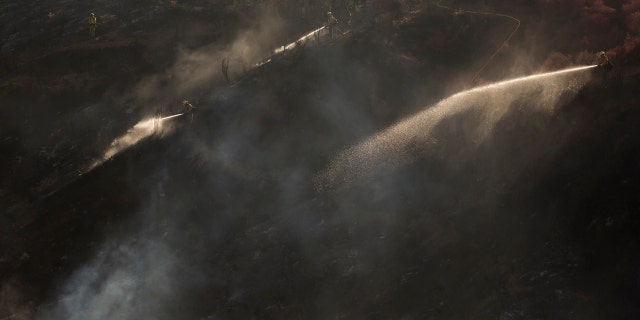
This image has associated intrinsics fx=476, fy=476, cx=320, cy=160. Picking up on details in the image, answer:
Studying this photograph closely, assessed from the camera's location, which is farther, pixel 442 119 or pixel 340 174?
pixel 442 119

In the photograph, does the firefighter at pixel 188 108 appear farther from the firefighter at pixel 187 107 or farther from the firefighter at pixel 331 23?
the firefighter at pixel 331 23

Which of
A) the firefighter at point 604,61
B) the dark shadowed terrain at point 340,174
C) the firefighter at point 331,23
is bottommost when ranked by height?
the dark shadowed terrain at point 340,174

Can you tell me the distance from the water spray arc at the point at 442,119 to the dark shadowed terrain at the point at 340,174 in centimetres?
7

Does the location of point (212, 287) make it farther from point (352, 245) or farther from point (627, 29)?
point (627, 29)

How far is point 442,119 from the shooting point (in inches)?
682

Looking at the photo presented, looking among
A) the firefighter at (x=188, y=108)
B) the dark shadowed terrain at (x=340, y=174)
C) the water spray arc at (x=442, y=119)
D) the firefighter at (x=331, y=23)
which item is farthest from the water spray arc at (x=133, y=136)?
the firefighter at (x=331, y=23)

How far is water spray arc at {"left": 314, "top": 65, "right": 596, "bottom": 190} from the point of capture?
53.7ft

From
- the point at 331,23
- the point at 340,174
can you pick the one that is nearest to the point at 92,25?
the point at 331,23

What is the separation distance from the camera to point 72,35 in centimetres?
2352

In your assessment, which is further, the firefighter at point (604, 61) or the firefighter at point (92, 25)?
the firefighter at point (92, 25)

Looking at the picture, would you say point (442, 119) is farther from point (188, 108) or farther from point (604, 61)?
point (188, 108)

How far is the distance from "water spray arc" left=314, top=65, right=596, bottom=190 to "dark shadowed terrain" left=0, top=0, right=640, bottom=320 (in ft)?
0.24

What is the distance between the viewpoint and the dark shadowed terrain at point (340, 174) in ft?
44.8

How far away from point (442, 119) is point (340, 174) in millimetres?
4345
